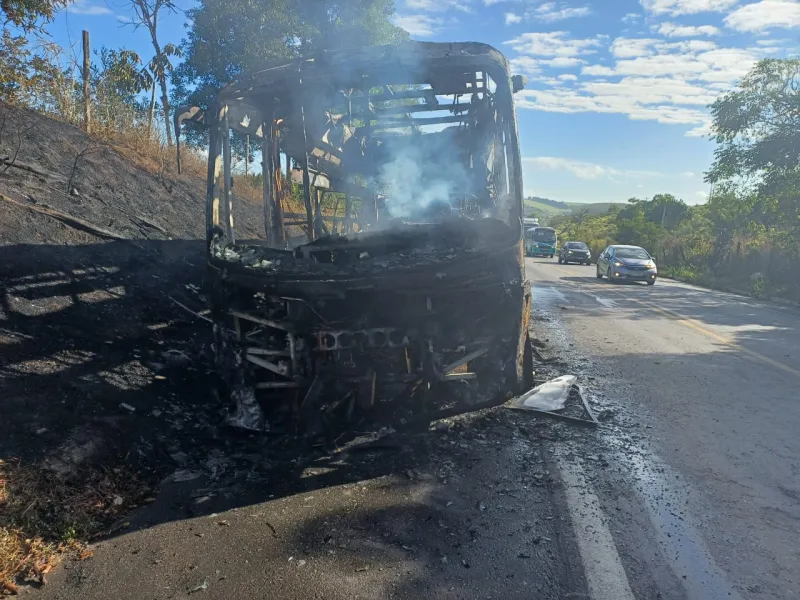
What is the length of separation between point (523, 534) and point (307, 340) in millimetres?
2075

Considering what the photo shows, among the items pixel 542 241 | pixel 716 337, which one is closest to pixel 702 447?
pixel 716 337

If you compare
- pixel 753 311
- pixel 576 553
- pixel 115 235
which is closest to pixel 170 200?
pixel 115 235

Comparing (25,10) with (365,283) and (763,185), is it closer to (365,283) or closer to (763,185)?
(365,283)

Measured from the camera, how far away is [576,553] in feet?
9.89

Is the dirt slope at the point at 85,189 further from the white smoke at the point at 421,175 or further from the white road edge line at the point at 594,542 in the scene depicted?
the white road edge line at the point at 594,542

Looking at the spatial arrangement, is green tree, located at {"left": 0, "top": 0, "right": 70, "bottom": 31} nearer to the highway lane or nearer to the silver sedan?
the highway lane

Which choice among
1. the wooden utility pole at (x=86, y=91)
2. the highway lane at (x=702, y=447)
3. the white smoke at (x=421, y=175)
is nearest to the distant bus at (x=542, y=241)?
the highway lane at (x=702, y=447)

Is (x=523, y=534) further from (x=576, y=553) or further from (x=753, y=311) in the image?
(x=753, y=311)

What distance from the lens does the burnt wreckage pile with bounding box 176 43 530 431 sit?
4324 mm

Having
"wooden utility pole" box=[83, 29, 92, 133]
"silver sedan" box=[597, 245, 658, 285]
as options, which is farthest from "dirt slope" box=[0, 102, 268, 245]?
"silver sedan" box=[597, 245, 658, 285]

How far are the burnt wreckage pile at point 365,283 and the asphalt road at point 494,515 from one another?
0.44m

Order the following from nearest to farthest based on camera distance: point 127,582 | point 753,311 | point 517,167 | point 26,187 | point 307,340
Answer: point 127,582
point 307,340
point 517,167
point 26,187
point 753,311

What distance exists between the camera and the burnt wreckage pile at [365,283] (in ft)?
14.2

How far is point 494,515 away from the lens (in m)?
3.43
